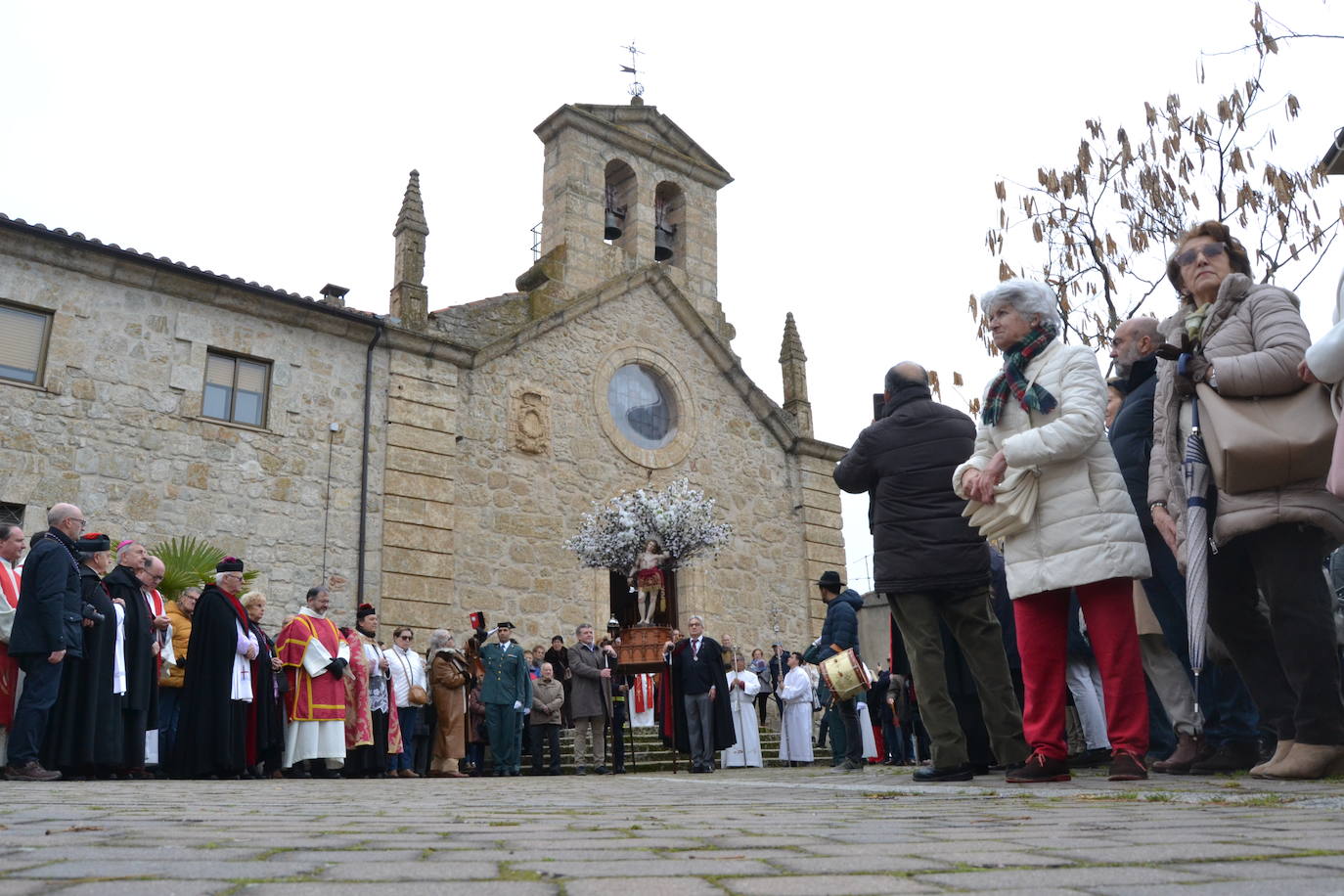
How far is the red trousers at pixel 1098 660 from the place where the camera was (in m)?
4.45

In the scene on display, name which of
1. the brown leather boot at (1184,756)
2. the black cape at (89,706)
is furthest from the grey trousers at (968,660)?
the black cape at (89,706)

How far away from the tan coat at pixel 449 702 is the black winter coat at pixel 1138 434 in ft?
28.5

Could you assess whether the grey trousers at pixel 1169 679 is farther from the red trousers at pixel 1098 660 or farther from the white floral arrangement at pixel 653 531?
the white floral arrangement at pixel 653 531

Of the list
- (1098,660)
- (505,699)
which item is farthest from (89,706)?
(1098,660)

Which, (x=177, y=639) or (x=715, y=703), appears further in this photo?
(x=715, y=703)

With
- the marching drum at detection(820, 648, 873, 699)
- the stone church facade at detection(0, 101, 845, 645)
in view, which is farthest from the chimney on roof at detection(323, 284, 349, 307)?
the marching drum at detection(820, 648, 873, 699)

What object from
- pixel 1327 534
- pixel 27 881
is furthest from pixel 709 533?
pixel 27 881

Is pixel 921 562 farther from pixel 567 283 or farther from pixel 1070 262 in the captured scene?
pixel 567 283

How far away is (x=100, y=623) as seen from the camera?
27.6 ft

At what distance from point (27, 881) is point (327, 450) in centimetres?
1477

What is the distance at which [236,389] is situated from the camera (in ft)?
51.3

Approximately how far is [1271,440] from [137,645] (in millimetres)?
8042

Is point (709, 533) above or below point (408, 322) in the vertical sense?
below

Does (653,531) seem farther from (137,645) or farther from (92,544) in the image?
(92,544)
